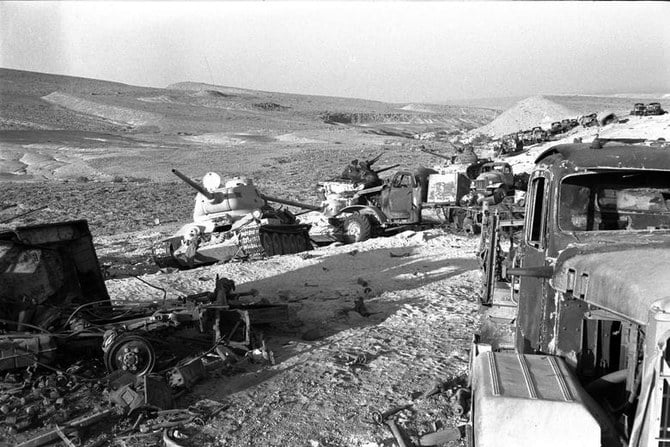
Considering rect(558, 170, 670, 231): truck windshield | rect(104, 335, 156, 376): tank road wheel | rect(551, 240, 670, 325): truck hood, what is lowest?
rect(104, 335, 156, 376): tank road wheel

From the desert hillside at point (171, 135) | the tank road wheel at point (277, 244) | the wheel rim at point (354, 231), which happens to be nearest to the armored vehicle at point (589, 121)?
the desert hillside at point (171, 135)

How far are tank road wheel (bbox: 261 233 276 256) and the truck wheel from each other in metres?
2.98

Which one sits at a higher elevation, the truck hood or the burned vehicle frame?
the truck hood

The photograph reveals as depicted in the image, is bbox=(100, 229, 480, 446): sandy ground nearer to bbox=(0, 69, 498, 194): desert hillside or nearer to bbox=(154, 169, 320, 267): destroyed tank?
bbox=(154, 169, 320, 267): destroyed tank

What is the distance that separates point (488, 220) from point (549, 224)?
3923 mm

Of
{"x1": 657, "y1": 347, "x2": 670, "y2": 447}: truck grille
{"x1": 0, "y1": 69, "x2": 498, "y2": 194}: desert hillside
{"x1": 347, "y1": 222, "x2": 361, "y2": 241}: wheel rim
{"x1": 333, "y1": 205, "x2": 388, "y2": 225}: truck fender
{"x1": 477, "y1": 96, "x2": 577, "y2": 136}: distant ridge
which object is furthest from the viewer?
{"x1": 477, "y1": 96, "x2": 577, "y2": 136}: distant ridge

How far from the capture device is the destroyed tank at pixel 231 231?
45.8 feet

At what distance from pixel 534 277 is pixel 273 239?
9.57m

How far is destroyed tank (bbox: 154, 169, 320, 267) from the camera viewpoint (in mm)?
13969

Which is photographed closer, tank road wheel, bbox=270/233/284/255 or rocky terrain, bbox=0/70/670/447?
rocky terrain, bbox=0/70/670/447

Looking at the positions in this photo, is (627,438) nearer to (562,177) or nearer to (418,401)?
(562,177)

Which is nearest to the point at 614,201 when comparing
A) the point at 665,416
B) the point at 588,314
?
the point at 588,314

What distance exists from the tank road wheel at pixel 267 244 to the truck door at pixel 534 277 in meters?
8.78

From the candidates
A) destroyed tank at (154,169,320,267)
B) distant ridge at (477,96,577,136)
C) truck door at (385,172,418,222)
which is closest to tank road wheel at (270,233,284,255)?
destroyed tank at (154,169,320,267)
